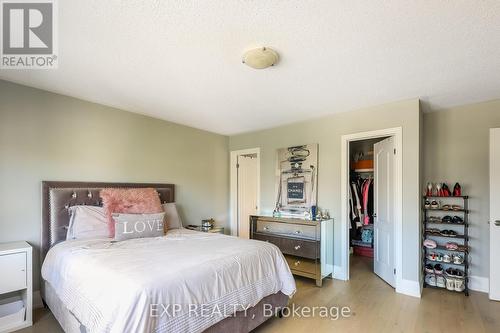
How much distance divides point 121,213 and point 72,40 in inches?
67.1

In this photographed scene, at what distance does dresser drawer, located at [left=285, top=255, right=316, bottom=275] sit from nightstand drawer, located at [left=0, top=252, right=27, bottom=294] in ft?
9.63

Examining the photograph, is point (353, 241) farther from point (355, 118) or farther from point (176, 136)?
point (176, 136)

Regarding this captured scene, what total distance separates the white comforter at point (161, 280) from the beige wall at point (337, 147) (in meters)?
1.66

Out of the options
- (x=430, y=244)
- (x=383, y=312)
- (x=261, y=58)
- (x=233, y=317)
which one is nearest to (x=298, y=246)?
(x=383, y=312)

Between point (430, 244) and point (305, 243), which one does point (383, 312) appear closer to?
point (305, 243)

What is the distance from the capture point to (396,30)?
68.1 inches

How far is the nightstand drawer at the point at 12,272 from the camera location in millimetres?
2176

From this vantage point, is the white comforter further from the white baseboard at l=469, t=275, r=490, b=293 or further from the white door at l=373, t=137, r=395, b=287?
the white baseboard at l=469, t=275, r=490, b=293

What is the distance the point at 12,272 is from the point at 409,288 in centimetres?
407

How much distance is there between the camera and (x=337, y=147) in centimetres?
368

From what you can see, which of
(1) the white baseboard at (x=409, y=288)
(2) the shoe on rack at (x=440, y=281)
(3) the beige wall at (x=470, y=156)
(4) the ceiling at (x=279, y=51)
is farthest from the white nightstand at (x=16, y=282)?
(3) the beige wall at (x=470, y=156)

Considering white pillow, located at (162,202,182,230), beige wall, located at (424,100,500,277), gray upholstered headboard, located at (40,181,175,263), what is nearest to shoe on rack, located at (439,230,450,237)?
beige wall, located at (424,100,500,277)

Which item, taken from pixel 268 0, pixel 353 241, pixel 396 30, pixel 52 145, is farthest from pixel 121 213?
pixel 353 241

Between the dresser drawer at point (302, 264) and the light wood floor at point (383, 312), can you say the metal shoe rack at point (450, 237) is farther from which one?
the dresser drawer at point (302, 264)
